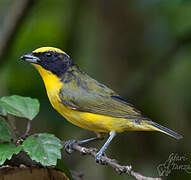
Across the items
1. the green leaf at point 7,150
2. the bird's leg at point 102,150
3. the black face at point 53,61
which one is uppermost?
the black face at point 53,61

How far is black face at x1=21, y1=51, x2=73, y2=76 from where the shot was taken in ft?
11.7

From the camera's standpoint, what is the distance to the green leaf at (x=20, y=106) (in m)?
2.59

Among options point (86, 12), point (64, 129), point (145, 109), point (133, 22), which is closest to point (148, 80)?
point (145, 109)

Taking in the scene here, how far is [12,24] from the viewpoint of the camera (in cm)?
466

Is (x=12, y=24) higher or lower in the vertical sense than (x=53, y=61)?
higher

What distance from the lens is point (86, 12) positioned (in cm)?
594

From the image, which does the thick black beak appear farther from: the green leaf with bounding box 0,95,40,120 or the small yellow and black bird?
the green leaf with bounding box 0,95,40,120

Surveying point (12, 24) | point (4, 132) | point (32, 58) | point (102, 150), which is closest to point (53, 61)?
point (32, 58)

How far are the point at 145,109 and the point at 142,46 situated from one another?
83 centimetres

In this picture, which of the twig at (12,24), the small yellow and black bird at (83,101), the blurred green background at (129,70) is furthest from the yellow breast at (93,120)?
the twig at (12,24)

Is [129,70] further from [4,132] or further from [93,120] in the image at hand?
[4,132]

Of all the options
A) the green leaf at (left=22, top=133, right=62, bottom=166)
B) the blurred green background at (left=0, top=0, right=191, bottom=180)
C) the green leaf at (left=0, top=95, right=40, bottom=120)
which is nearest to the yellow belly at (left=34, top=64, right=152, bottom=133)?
the green leaf at (left=0, top=95, right=40, bottom=120)

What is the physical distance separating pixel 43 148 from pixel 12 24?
265 centimetres

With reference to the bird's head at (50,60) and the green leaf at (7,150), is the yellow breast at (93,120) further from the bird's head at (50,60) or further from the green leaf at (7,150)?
the green leaf at (7,150)
